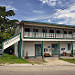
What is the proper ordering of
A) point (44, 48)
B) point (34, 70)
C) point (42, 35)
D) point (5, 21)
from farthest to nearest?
point (5, 21), point (44, 48), point (42, 35), point (34, 70)

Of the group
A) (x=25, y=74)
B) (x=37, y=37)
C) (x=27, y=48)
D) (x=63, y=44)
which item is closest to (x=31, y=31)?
(x=37, y=37)

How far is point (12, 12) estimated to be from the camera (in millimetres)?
28047

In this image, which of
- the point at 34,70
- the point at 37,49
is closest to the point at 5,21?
the point at 37,49

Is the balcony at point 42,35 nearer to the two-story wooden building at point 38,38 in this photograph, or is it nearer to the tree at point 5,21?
the two-story wooden building at point 38,38

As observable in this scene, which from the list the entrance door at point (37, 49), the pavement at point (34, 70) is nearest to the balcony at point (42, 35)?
the entrance door at point (37, 49)

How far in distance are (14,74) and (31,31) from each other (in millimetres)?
10464

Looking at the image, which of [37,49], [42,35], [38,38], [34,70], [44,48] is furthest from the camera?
[44,48]

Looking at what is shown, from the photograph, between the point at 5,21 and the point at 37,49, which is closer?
the point at 37,49

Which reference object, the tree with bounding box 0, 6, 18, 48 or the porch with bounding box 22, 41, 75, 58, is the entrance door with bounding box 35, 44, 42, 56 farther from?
the tree with bounding box 0, 6, 18, 48

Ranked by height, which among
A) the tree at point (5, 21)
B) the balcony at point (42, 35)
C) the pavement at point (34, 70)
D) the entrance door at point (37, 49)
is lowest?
the pavement at point (34, 70)

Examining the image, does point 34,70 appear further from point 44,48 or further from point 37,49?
point 44,48

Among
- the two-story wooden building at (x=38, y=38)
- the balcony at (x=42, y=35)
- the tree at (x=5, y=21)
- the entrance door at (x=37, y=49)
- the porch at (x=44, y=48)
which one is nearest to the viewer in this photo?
the two-story wooden building at (x=38, y=38)

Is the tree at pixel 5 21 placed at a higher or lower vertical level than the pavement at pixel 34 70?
higher

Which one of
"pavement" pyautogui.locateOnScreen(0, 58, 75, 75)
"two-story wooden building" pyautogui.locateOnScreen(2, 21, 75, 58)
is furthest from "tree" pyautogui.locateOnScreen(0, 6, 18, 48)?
"pavement" pyautogui.locateOnScreen(0, 58, 75, 75)
